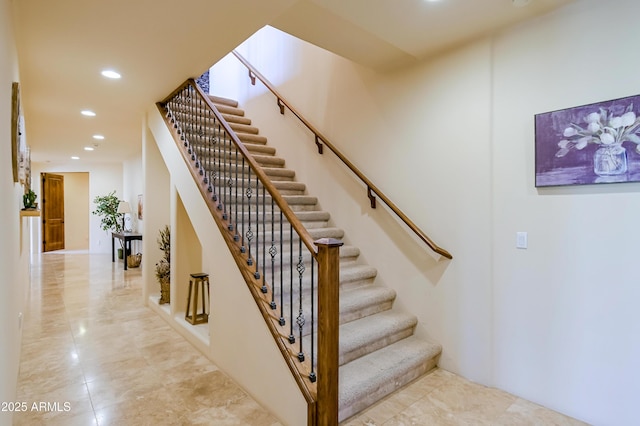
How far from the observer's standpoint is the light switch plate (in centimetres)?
232

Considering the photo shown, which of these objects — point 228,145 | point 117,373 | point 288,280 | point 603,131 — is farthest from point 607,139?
point 117,373

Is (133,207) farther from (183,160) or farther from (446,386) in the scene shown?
(446,386)

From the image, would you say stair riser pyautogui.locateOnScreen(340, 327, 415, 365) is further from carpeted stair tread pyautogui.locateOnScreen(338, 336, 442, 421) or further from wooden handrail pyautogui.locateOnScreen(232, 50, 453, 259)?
wooden handrail pyautogui.locateOnScreen(232, 50, 453, 259)

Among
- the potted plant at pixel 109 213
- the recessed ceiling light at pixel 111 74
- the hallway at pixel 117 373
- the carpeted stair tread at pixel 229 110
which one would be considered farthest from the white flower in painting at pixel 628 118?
the potted plant at pixel 109 213

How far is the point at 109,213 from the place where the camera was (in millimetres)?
8641

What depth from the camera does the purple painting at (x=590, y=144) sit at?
190 cm

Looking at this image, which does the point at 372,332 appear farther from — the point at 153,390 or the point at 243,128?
the point at 243,128

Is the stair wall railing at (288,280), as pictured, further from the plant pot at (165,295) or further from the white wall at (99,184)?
the white wall at (99,184)

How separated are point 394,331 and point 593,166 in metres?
1.76

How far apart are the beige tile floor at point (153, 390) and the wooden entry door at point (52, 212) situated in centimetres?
725

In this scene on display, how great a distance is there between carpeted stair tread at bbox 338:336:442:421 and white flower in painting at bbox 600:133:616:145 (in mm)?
Answer: 1830

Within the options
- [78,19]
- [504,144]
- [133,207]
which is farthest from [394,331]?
[133,207]

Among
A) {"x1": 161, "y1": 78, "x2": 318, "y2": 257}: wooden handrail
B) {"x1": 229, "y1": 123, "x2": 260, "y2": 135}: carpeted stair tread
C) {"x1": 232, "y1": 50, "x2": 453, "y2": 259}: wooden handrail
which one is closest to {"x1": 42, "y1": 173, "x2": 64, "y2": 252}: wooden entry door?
{"x1": 229, "y1": 123, "x2": 260, "y2": 135}: carpeted stair tread

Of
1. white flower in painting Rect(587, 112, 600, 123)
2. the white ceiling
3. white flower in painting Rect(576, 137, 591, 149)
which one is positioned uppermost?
the white ceiling
